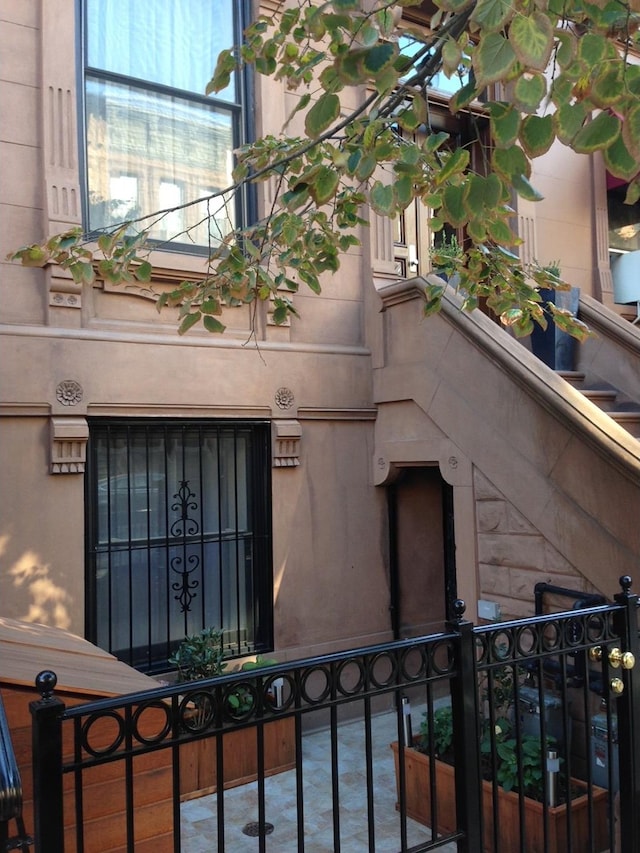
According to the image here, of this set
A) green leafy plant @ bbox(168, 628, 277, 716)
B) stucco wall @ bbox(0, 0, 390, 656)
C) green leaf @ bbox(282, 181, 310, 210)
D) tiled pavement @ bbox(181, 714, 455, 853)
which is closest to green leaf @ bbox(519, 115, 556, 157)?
green leaf @ bbox(282, 181, 310, 210)

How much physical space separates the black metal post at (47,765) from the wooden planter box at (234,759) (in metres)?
3.40

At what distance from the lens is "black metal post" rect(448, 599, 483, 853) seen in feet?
9.83

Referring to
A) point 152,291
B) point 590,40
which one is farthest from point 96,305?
point 590,40

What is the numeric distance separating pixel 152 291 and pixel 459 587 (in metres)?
3.62

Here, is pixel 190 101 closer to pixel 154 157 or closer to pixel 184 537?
pixel 154 157

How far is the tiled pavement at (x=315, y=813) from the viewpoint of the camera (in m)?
4.91

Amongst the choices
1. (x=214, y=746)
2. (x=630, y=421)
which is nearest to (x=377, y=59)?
(x=630, y=421)

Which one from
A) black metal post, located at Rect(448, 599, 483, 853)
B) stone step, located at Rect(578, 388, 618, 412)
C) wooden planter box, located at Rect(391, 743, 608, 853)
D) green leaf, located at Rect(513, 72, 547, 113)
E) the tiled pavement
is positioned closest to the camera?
green leaf, located at Rect(513, 72, 547, 113)

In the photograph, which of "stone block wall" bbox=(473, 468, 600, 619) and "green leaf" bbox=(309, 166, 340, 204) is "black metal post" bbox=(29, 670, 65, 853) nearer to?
"green leaf" bbox=(309, 166, 340, 204)

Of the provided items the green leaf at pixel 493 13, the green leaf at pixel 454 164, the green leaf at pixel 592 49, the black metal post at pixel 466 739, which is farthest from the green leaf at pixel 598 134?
the black metal post at pixel 466 739

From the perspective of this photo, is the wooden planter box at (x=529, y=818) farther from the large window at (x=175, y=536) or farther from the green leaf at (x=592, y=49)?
the green leaf at (x=592, y=49)

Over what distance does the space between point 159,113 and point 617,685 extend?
610cm

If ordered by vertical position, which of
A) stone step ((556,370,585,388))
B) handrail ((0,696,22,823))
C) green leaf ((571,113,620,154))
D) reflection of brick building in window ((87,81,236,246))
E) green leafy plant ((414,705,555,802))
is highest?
reflection of brick building in window ((87,81,236,246))

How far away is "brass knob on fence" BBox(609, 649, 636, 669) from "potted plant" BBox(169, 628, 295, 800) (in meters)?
2.75
